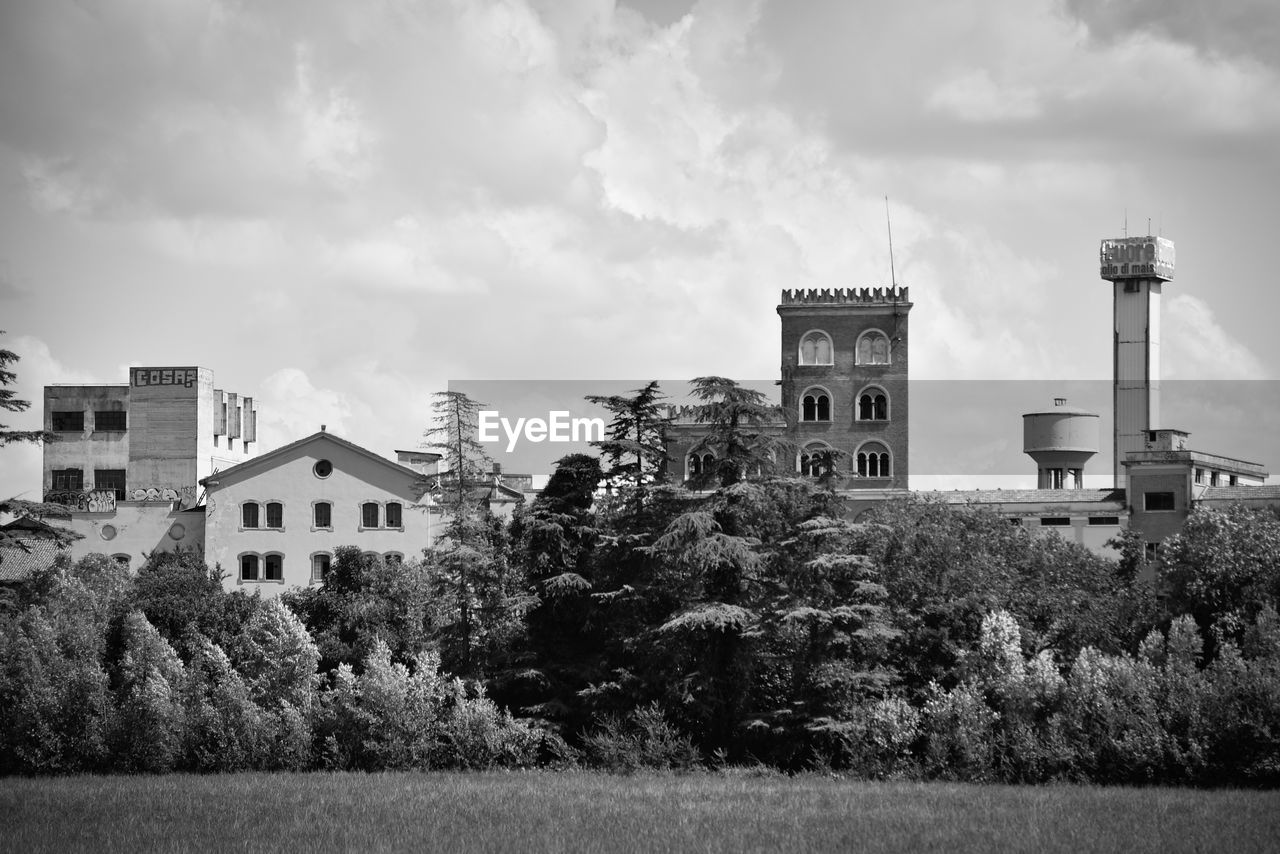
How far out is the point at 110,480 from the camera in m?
88.0

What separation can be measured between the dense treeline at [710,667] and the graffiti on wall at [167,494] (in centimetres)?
3486

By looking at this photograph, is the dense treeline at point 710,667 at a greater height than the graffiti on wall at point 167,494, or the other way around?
the graffiti on wall at point 167,494

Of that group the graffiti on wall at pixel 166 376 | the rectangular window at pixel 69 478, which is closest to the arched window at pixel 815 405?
the graffiti on wall at pixel 166 376

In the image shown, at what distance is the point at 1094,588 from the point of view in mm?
53344

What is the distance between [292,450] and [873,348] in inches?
1154

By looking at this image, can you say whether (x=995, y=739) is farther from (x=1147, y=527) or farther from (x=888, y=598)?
(x=1147, y=527)

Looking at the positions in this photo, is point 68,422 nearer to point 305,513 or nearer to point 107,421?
point 107,421

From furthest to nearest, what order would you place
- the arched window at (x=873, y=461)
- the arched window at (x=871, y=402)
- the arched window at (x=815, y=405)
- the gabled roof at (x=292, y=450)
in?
the arched window at (x=871, y=402)
the arched window at (x=815, y=405)
the arched window at (x=873, y=461)
the gabled roof at (x=292, y=450)

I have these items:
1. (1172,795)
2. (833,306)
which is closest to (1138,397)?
(833,306)

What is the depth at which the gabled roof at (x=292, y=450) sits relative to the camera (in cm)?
7150

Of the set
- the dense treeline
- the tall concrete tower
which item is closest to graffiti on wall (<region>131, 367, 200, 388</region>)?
the dense treeline

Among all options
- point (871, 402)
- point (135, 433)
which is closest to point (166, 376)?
point (135, 433)

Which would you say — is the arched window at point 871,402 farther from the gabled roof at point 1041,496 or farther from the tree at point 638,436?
the tree at point 638,436

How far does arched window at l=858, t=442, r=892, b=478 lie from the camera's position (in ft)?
266
